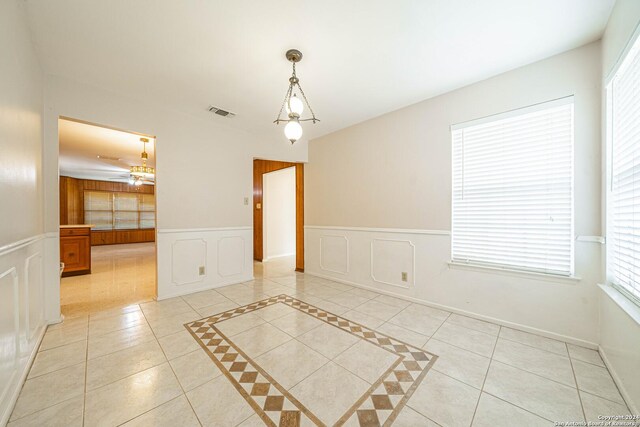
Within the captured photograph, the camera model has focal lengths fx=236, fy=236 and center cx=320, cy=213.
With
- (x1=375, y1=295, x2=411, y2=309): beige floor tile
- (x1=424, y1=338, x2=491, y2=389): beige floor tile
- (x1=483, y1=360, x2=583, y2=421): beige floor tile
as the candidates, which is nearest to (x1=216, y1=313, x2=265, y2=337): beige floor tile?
(x1=375, y1=295, x2=411, y2=309): beige floor tile

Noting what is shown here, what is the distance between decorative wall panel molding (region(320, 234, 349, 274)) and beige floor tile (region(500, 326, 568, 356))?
2.22 m

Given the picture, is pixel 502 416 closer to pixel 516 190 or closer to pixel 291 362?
pixel 291 362

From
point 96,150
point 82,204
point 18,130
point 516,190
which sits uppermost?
point 96,150

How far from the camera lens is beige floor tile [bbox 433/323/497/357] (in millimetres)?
2117

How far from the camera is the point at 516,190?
2.46 metres

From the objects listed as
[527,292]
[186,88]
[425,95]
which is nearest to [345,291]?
[527,292]

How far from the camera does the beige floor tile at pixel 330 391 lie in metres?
1.44

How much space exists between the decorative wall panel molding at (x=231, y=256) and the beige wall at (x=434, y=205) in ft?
4.21

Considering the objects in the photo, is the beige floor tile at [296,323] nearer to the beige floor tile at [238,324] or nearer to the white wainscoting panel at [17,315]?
the beige floor tile at [238,324]

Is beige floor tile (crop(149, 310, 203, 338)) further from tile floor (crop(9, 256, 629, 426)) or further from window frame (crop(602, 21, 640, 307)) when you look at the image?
window frame (crop(602, 21, 640, 307))

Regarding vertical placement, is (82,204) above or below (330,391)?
above

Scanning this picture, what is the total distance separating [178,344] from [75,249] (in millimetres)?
4217

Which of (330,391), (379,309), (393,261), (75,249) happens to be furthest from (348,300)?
(75,249)

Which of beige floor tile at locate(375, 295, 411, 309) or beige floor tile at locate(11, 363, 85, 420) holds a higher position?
beige floor tile at locate(11, 363, 85, 420)
